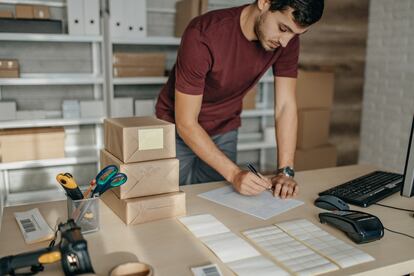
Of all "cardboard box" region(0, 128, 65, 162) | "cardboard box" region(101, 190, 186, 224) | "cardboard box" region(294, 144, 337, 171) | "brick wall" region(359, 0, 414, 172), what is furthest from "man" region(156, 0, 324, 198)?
"brick wall" region(359, 0, 414, 172)

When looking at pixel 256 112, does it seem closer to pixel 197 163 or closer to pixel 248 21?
pixel 197 163

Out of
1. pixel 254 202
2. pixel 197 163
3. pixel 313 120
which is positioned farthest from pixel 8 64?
pixel 313 120

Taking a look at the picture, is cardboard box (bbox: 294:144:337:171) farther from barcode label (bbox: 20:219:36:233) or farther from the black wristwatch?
barcode label (bbox: 20:219:36:233)

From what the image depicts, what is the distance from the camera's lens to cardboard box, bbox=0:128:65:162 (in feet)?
8.63

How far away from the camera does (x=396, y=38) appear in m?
3.36

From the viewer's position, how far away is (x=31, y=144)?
267 centimetres

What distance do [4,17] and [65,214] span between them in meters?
1.87

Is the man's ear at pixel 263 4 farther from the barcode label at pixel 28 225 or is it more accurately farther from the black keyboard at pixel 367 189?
the barcode label at pixel 28 225

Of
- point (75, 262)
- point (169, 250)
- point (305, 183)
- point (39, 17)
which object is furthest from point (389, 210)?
point (39, 17)

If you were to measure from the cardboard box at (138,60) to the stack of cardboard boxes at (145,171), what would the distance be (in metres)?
1.70

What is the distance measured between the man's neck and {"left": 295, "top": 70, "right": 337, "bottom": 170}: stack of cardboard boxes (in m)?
1.73

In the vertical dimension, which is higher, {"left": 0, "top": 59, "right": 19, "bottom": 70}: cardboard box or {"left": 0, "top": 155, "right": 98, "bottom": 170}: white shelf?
{"left": 0, "top": 59, "right": 19, "bottom": 70}: cardboard box

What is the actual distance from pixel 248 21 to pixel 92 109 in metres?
1.60

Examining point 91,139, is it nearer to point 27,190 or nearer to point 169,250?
point 27,190
